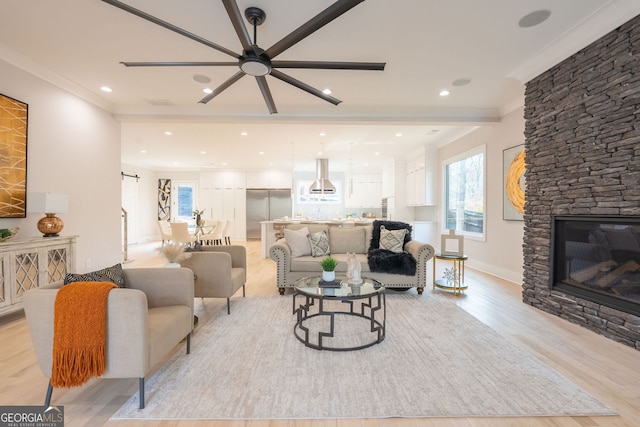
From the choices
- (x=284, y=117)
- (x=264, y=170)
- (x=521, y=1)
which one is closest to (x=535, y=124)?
(x=521, y=1)

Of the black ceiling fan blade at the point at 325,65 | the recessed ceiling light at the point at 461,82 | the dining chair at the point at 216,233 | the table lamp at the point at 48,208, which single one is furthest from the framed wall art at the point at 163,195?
the recessed ceiling light at the point at 461,82

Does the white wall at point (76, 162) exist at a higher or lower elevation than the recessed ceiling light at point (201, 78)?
lower

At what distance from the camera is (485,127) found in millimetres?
5105

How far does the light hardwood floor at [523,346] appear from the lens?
1516 mm

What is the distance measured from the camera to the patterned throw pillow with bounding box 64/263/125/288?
1675 mm

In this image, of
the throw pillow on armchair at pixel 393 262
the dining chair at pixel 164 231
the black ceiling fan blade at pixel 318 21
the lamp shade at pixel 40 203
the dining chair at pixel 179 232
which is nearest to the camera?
the black ceiling fan blade at pixel 318 21

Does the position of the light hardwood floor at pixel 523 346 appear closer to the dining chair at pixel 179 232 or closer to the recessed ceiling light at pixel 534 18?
the recessed ceiling light at pixel 534 18

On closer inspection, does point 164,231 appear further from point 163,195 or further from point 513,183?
point 513,183

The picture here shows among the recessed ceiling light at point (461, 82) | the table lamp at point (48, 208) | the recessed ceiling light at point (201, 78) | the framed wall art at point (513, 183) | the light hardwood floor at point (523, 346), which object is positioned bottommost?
the light hardwood floor at point (523, 346)

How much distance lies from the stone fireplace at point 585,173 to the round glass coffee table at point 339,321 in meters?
1.97

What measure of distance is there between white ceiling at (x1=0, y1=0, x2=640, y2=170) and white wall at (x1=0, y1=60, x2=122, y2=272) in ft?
0.72

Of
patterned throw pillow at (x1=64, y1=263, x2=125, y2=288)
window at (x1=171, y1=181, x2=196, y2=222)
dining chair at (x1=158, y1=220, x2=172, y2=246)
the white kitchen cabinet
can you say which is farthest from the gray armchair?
window at (x1=171, y1=181, x2=196, y2=222)

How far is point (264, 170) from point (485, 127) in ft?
23.9

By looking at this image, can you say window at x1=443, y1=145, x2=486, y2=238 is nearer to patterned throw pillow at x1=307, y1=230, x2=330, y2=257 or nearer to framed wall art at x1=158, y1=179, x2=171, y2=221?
patterned throw pillow at x1=307, y1=230, x2=330, y2=257
